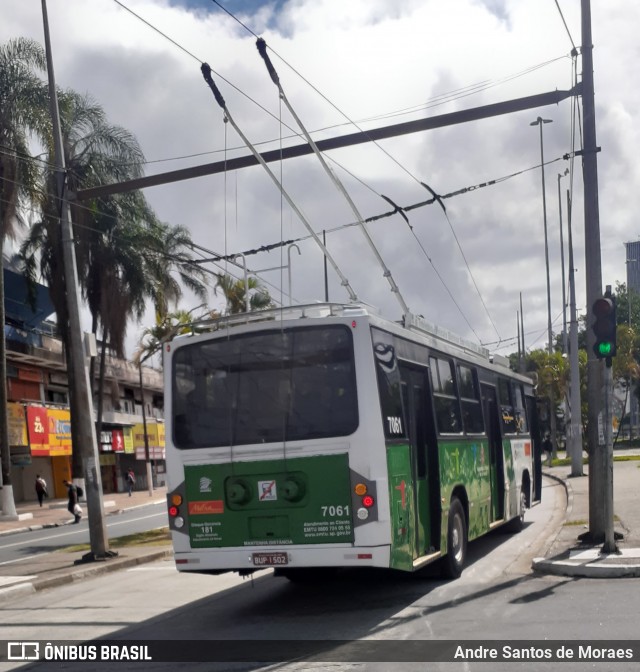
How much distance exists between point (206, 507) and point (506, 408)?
7.93m

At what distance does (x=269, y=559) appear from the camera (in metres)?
9.94

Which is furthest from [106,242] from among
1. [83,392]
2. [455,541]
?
[455,541]

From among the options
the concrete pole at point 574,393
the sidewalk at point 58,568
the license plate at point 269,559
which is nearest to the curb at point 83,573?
the sidewalk at point 58,568

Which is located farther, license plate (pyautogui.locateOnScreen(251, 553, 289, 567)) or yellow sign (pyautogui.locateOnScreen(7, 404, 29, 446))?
yellow sign (pyautogui.locateOnScreen(7, 404, 29, 446))

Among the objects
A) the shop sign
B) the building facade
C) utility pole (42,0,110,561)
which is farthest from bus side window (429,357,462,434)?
the shop sign

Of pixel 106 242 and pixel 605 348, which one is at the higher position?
pixel 106 242

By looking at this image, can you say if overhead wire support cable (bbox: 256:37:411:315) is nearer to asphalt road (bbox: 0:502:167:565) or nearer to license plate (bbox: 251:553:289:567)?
license plate (bbox: 251:553:289:567)

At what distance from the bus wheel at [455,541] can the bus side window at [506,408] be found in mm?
3661

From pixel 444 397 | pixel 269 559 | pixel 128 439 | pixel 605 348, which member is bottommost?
pixel 128 439

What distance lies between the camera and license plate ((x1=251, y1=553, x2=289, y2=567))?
9.88m

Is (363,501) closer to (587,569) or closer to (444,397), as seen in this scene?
(444,397)

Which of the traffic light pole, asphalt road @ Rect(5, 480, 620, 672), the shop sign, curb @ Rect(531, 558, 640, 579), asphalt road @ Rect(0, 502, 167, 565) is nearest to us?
asphalt road @ Rect(5, 480, 620, 672)

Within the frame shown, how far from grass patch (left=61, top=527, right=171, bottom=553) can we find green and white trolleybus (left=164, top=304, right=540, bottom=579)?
36.1ft

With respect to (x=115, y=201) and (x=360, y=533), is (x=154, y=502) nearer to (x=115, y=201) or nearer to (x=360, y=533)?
(x=115, y=201)
